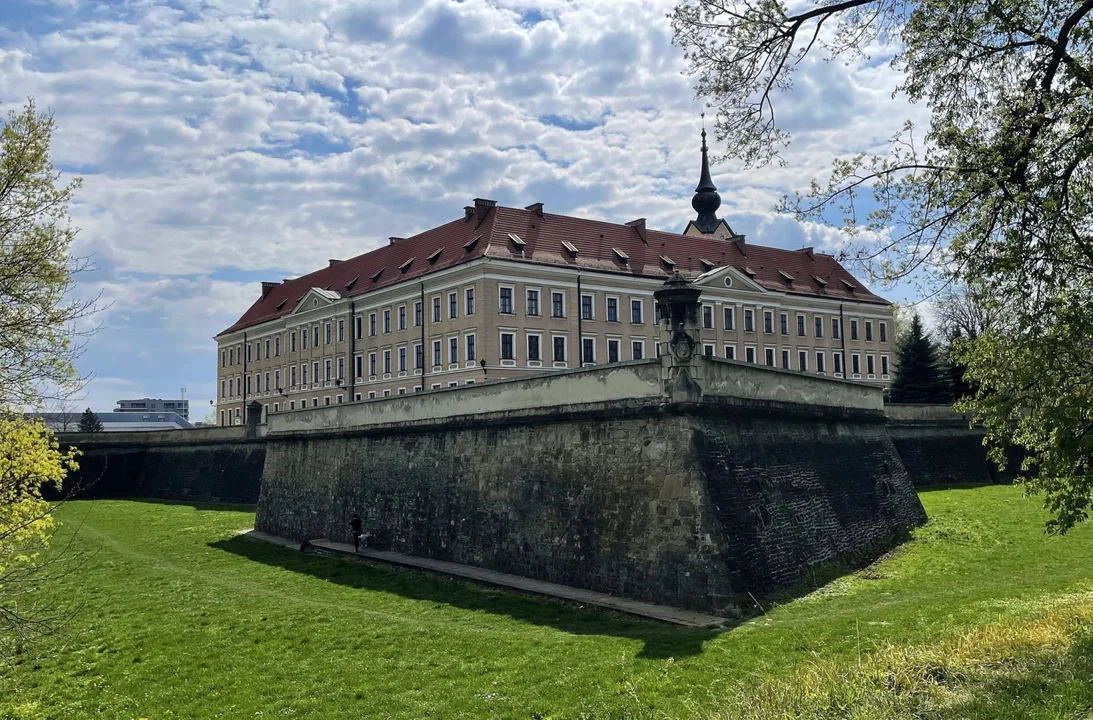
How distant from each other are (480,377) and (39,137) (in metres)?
36.3

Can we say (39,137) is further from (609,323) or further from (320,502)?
(609,323)

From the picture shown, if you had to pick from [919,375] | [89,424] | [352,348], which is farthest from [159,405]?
[919,375]

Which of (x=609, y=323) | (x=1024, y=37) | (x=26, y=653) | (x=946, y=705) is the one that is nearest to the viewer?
(x=946, y=705)

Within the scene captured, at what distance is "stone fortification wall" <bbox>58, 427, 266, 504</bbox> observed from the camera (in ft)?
144

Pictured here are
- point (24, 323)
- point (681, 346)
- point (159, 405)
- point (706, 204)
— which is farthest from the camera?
point (159, 405)

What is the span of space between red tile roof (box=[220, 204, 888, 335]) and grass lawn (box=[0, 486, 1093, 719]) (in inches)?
1154

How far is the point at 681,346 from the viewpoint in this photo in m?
18.0

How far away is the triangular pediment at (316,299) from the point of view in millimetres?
60719

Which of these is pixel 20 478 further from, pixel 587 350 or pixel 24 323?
pixel 587 350

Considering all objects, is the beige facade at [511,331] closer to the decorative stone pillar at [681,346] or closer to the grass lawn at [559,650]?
the grass lawn at [559,650]

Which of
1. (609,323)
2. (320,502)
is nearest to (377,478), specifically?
(320,502)

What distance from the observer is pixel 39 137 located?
11.5 metres

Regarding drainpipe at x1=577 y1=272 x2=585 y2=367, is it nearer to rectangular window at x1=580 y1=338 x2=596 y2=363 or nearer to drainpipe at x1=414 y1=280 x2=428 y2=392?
rectangular window at x1=580 y1=338 x2=596 y2=363

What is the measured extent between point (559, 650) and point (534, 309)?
118 ft
